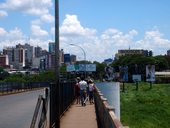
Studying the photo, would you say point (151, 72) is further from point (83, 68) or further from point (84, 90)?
point (84, 90)

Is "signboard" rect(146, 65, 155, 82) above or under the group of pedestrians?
above

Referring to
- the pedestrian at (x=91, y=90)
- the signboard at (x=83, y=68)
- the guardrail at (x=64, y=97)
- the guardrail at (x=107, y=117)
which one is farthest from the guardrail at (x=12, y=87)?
the guardrail at (x=107, y=117)

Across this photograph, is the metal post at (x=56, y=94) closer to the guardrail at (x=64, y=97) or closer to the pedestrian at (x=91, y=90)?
the guardrail at (x=64, y=97)

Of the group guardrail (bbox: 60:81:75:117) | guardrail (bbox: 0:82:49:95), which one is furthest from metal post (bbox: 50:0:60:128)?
guardrail (bbox: 0:82:49:95)

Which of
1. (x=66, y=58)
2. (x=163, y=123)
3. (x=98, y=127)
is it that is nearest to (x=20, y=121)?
(x=98, y=127)

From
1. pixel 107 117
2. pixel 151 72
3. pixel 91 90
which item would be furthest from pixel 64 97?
pixel 151 72

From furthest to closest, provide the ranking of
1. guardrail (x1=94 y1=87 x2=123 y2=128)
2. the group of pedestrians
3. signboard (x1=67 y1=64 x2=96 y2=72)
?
signboard (x1=67 y1=64 x2=96 y2=72) < the group of pedestrians < guardrail (x1=94 y1=87 x2=123 y2=128)

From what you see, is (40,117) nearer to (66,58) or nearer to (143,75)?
(66,58)

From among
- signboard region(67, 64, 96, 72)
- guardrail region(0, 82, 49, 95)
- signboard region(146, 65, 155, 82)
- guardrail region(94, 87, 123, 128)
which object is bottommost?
guardrail region(94, 87, 123, 128)

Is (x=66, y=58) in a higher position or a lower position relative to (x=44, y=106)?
higher

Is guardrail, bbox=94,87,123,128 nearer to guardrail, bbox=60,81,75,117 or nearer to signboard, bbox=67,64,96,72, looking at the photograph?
guardrail, bbox=60,81,75,117

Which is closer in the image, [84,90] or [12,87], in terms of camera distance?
[84,90]

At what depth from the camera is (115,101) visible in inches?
869

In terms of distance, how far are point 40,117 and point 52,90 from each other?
10.4 ft
